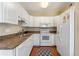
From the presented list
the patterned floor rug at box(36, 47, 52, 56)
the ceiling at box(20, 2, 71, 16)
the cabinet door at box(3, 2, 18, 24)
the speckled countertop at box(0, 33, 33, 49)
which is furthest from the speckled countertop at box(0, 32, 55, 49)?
the ceiling at box(20, 2, 71, 16)

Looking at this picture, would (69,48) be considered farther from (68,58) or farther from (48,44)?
(48,44)

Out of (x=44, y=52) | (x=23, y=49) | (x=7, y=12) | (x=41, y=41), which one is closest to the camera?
(x=7, y=12)

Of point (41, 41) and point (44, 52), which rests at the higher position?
point (41, 41)

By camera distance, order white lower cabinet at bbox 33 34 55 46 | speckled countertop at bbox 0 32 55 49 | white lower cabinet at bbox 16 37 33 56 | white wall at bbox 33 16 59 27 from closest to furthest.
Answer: speckled countertop at bbox 0 32 55 49
white lower cabinet at bbox 16 37 33 56
white lower cabinet at bbox 33 34 55 46
white wall at bbox 33 16 59 27

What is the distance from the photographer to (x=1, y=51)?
1.52 m

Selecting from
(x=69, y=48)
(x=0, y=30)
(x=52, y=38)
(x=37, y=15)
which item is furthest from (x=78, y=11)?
(x=37, y=15)

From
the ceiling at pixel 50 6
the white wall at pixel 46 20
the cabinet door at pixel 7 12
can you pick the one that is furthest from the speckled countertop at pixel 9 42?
the white wall at pixel 46 20

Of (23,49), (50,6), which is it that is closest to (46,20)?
(50,6)

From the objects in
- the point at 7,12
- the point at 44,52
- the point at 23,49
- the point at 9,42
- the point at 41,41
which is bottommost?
the point at 44,52

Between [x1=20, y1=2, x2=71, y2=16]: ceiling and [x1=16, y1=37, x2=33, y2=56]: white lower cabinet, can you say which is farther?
[x1=20, y1=2, x2=71, y2=16]: ceiling

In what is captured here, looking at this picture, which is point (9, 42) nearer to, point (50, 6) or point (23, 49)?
point (23, 49)

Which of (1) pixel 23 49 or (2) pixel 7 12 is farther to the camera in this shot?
(1) pixel 23 49

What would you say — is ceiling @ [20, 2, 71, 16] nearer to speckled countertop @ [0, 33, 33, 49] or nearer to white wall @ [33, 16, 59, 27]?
white wall @ [33, 16, 59, 27]

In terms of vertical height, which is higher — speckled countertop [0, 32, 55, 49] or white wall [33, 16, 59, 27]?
white wall [33, 16, 59, 27]
